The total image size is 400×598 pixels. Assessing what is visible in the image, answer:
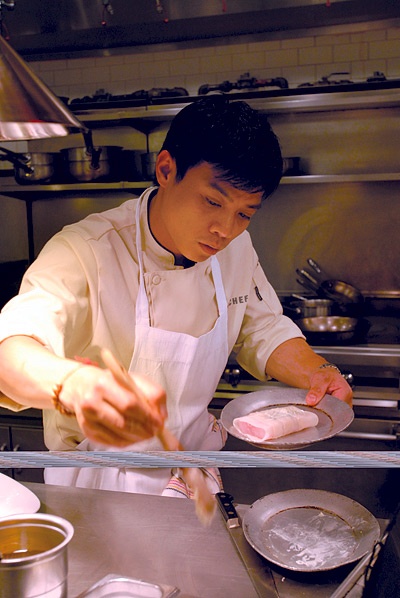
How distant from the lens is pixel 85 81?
3.70 m

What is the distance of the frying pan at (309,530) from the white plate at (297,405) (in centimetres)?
16

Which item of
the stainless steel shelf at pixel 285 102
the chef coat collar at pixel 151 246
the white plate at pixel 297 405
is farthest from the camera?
the stainless steel shelf at pixel 285 102

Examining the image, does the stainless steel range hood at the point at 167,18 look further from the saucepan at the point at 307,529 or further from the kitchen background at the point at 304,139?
the saucepan at the point at 307,529

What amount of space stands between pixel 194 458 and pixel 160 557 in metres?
0.32

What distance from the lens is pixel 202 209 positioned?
1436 mm

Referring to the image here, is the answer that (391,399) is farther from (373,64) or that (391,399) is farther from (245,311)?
(373,64)

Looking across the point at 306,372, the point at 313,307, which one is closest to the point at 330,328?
the point at 313,307

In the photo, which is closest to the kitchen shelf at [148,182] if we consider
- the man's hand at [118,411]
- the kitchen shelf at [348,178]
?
the kitchen shelf at [348,178]

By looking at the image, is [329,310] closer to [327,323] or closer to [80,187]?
[327,323]

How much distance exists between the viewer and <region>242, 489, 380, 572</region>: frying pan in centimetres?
→ 104

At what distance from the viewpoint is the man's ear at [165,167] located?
1.50 meters

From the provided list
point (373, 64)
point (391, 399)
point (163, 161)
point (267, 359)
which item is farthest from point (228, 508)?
point (373, 64)

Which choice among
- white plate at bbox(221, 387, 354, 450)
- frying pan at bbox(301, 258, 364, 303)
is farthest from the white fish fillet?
frying pan at bbox(301, 258, 364, 303)

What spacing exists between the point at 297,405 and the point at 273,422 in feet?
0.75
